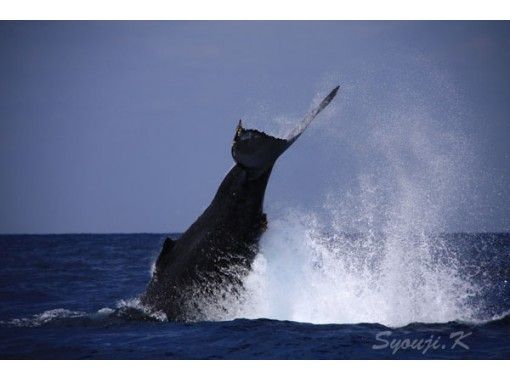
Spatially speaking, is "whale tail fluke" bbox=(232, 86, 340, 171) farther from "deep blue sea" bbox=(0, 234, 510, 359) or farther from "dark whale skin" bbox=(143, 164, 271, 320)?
"deep blue sea" bbox=(0, 234, 510, 359)

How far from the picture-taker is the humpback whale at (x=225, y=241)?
916cm

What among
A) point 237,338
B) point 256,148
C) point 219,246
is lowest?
point 237,338

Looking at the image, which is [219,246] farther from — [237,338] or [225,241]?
[237,338]

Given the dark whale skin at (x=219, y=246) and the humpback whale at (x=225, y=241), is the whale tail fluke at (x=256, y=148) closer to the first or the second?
the humpback whale at (x=225, y=241)

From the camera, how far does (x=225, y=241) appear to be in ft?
30.9

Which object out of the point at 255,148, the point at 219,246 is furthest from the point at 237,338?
the point at 255,148

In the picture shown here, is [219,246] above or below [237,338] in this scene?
above

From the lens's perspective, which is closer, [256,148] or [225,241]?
[256,148]

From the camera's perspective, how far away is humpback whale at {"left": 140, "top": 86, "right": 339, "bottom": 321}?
30.0 feet

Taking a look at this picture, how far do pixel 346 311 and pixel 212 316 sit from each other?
2219 mm

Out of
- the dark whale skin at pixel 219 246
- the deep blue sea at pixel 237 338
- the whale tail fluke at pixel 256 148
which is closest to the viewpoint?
the deep blue sea at pixel 237 338

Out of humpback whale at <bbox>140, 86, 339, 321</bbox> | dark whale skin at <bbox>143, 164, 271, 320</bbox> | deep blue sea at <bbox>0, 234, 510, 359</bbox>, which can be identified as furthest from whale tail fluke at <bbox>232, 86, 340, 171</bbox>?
deep blue sea at <bbox>0, 234, 510, 359</bbox>

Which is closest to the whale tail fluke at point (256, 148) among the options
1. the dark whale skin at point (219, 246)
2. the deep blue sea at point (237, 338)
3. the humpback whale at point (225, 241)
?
the humpback whale at point (225, 241)

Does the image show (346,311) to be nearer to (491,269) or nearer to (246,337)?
(246,337)
